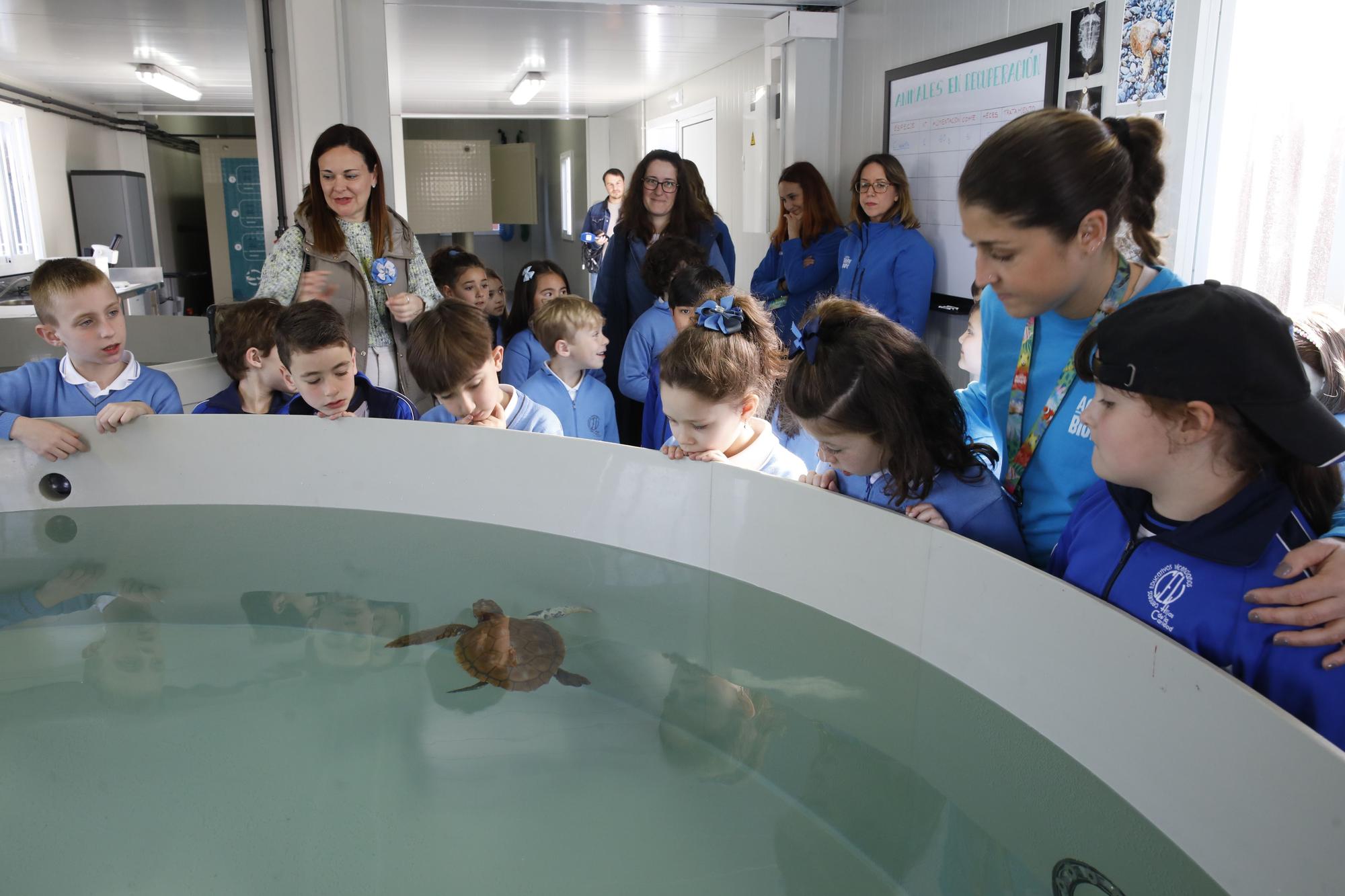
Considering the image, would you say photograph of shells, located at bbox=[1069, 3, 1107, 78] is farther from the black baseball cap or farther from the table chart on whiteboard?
the black baseball cap

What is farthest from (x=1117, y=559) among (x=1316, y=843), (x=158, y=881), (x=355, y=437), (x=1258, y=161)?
(x=1258, y=161)

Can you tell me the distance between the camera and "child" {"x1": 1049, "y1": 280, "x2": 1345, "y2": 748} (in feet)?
2.70

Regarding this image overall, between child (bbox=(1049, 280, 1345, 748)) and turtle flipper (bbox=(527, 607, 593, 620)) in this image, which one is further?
turtle flipper (bbox=(527, 607, 593, 620))

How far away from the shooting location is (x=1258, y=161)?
2.33 meters

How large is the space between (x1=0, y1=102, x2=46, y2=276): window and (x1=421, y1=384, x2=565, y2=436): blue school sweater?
24.2 ft

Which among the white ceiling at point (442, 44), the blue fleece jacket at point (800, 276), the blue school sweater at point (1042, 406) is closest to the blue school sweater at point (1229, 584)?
the blue school sweater at point (1042, 406)

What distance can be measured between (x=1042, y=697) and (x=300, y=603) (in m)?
1.09

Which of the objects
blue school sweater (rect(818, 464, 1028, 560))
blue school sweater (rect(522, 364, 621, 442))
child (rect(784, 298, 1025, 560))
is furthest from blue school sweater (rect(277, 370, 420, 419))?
blue school sweater (rect(818, 464, 1028, 560))

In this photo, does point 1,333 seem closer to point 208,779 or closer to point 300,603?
point 300,603

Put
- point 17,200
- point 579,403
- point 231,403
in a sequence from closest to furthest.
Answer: point 231,403 < point 579,403 < point 17,200

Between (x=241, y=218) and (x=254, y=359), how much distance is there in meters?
8.31

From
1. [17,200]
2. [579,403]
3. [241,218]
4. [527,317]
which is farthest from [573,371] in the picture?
[241,218]

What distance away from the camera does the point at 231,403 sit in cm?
227

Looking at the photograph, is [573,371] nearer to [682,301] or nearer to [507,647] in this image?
[682,301]
